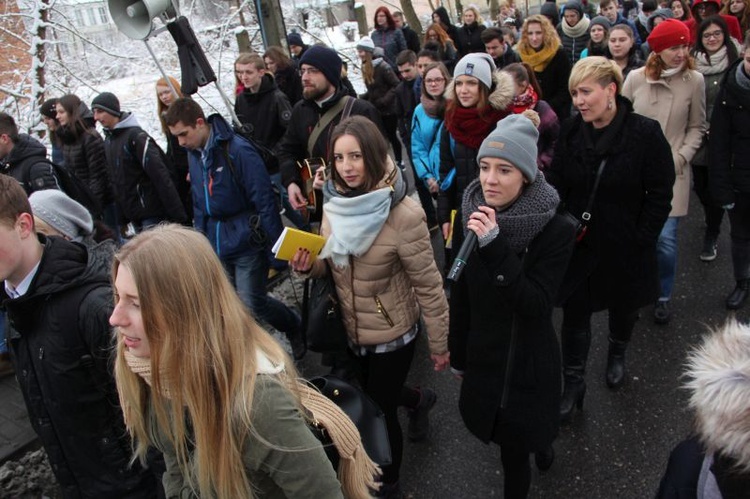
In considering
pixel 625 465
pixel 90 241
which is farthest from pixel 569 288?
pixel 90 241

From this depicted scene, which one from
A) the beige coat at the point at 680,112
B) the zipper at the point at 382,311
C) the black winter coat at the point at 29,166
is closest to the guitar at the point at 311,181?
the zipper at the point at 382,311

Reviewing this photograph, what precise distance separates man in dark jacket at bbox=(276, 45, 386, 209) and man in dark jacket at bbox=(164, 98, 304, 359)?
524 mm

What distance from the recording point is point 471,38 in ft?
35.2

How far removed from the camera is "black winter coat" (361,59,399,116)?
Result: 778 centimetres

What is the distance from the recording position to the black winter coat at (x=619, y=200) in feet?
10.5

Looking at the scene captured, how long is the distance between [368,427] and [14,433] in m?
3.12

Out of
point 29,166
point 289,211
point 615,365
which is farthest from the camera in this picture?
point 289,211

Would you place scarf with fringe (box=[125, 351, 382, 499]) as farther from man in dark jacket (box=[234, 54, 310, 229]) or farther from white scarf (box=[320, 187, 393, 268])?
man in dark jacket (box=[234, 54, 310, 229])

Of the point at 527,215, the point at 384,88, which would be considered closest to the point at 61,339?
the point at 527,215

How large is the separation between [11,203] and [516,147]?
1.98 metres

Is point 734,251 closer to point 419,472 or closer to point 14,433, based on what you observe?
point 419,472

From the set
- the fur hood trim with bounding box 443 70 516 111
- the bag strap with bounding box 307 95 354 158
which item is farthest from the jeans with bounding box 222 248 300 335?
the fur hood trim with bounding box 443 70 516 111

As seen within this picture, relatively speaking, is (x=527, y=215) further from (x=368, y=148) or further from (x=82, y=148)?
(x=82, y=148)

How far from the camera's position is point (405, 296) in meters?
3.04
